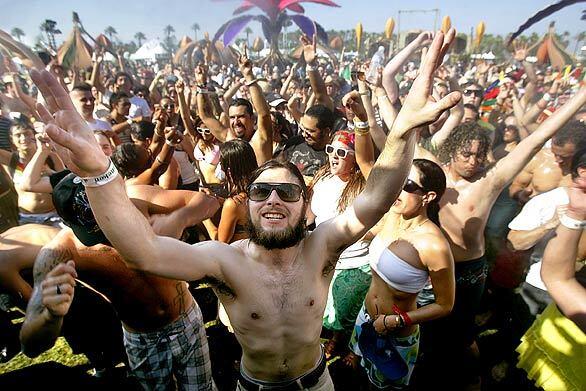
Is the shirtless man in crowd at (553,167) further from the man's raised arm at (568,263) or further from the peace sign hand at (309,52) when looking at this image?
the peace sign hand at (309,52)

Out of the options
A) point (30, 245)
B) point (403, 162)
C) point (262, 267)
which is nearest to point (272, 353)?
point (262, 267)

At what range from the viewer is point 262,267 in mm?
1924

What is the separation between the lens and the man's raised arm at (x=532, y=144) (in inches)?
83.7

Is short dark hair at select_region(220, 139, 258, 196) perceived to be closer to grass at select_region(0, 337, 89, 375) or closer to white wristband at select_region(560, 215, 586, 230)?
white wristband at select_region(560, 215, 586, 230)

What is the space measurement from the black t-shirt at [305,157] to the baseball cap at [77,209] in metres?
2.50

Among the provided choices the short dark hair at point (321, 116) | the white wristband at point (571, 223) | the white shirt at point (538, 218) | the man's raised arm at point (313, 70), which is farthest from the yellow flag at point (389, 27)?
the white wristband at point (571, 223)

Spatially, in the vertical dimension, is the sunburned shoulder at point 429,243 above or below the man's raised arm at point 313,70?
below

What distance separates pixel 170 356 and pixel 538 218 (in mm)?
2982

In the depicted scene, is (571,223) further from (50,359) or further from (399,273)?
(50,359)

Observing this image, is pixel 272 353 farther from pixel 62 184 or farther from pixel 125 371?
pixel 125 371

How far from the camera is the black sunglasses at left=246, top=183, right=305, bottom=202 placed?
1.95 meters

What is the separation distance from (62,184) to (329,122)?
2.81 metres

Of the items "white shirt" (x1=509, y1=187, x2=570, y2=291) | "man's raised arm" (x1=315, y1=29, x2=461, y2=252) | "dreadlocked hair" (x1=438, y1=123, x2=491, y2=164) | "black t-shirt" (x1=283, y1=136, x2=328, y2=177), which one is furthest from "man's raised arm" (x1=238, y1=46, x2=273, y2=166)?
"white shirt" (x1=509, y1=187, x2=570, y2=291)

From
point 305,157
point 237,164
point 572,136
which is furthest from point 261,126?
point 572,136
